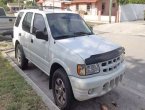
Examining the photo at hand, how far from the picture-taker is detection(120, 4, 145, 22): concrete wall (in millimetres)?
33031

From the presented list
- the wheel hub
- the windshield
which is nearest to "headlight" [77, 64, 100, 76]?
the wheel hub

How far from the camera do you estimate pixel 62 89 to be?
508cm

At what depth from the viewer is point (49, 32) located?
19.0ft

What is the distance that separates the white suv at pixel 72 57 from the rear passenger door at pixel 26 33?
0.35 ft

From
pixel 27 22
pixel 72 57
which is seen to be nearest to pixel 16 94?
pixel 72 57

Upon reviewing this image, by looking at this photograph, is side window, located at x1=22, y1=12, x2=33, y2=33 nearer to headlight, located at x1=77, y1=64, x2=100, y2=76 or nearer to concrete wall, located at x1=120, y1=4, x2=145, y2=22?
headlight, located at x1=77, y1=64, x2=100, y2=76

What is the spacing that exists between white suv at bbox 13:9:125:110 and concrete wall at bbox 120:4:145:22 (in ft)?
87.9

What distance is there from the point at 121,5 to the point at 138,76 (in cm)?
2701

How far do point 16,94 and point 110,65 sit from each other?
230 cm

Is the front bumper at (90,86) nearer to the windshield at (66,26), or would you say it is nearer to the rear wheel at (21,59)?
the windshield at (66,26)

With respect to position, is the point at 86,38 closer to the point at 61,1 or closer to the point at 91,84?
Result: the point at 91,84

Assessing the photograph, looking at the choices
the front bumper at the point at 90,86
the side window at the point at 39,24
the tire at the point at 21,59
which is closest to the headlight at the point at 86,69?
the front bumper at the point at 90,86

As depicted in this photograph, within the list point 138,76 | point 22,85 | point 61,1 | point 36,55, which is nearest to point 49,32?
point 36,55

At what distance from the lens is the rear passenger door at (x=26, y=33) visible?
716 cm
